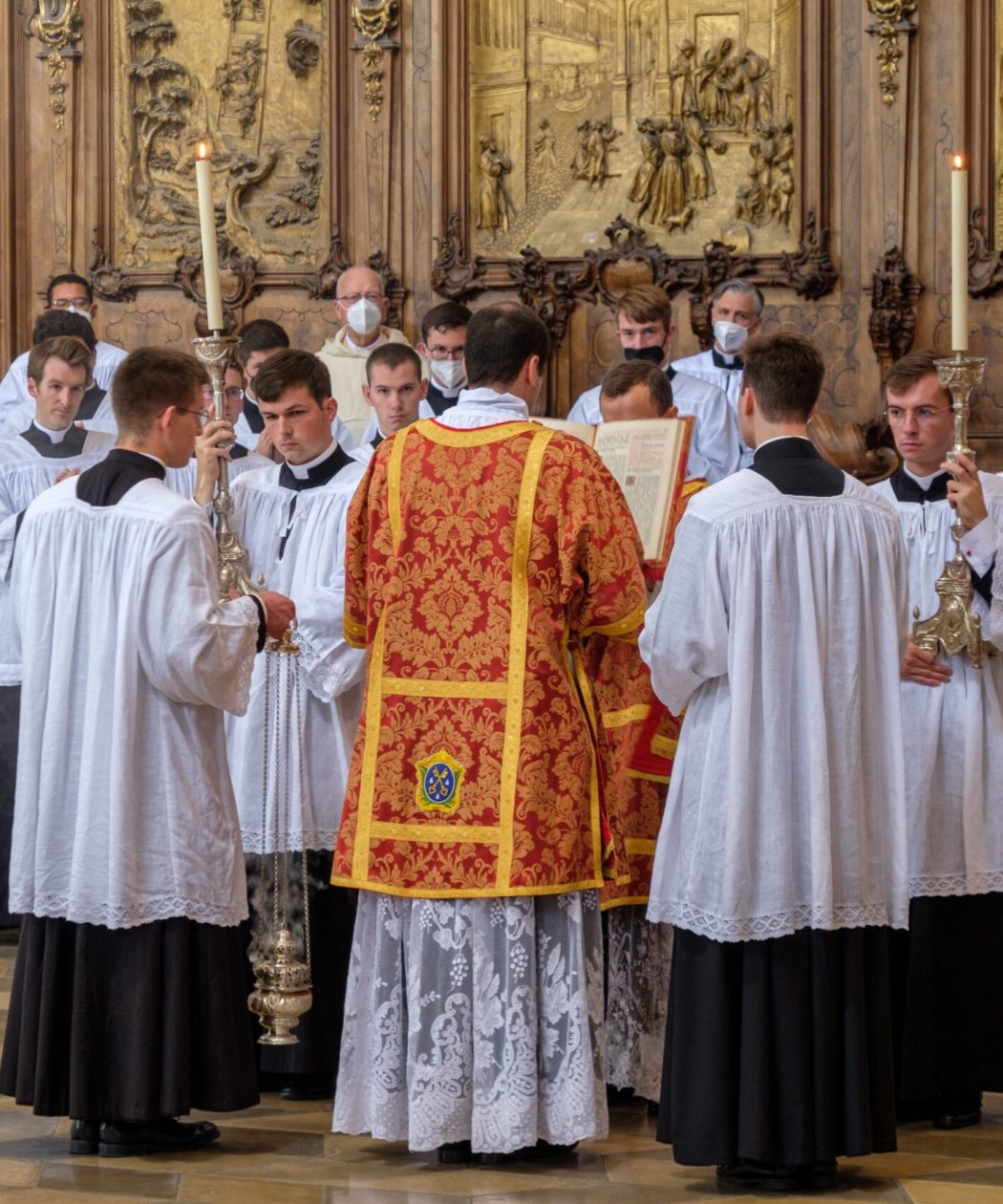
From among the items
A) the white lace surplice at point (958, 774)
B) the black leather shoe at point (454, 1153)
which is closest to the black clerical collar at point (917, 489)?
the white lace surplice at point (958, 774)

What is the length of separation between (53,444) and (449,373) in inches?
64.2

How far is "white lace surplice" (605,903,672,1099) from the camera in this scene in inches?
217

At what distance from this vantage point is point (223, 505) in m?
4.94

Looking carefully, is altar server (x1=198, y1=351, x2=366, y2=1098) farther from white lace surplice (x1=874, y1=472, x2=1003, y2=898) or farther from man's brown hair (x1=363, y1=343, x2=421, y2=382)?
white lace surplice (x1=874, y1=472, x2=1003, y2=898)

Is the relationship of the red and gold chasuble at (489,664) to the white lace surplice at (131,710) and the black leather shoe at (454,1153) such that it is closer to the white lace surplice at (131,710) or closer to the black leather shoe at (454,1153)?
the white lace surplice at (131,710)

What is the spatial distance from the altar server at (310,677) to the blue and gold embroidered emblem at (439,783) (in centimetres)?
78

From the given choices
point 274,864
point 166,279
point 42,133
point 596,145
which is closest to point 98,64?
point 42,133

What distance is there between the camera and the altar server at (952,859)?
553 centimetres

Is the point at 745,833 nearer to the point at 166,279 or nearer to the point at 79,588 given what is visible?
the point at 79,588

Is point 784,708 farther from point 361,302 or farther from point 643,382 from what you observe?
point 361,302

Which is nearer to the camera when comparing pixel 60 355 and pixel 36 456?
pixel 60 355

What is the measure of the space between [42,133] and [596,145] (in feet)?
9.72

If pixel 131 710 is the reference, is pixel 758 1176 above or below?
below

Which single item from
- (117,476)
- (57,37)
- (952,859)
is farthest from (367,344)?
(952,859)
